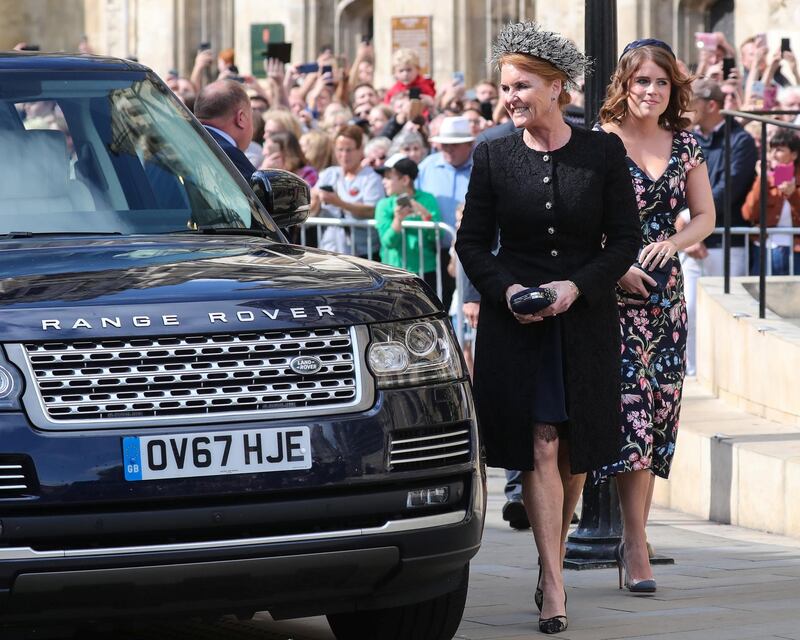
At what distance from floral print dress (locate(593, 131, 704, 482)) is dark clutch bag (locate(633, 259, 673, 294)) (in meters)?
0.03

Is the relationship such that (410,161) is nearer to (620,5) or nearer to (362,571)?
(362,571)

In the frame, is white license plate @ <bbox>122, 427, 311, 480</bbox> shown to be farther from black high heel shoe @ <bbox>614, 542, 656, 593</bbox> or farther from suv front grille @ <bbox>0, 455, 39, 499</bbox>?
black high heel shoe @ <bbox>614, 542, 656, 593</bbox>

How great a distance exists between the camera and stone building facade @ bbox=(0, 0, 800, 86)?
27344mm

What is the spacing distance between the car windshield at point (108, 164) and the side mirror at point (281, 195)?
0.22m

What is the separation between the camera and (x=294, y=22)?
3928 cm

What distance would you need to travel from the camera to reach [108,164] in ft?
20.3

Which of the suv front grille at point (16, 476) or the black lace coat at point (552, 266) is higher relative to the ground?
the black lace coat at point (552, 266)

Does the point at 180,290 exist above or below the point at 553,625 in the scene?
above

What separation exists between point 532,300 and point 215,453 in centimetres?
154

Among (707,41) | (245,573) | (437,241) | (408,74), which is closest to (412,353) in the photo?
(245,573)

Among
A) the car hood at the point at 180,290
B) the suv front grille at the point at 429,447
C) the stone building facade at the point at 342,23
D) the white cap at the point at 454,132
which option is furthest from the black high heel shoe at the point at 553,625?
the stone building facade at the point at 342,23

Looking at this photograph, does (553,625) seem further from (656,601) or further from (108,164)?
(108,164)

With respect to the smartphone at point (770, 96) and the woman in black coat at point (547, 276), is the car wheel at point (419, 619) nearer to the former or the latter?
the woman in black coat at point (547, 276)

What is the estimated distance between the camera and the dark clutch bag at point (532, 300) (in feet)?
19.3
